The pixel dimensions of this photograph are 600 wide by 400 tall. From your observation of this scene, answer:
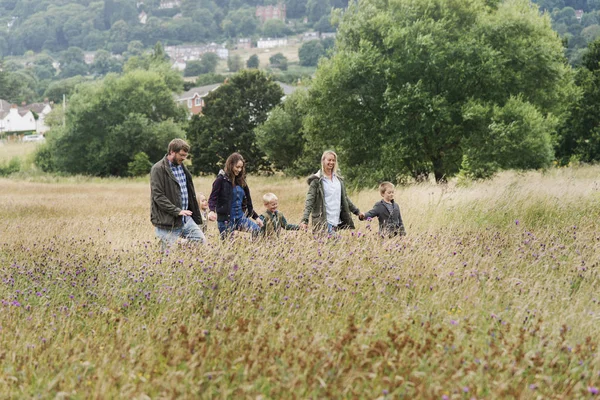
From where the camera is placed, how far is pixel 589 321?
16.3 feet

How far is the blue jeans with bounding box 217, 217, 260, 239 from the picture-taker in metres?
8.87

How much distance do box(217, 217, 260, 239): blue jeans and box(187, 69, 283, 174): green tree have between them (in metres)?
43.7

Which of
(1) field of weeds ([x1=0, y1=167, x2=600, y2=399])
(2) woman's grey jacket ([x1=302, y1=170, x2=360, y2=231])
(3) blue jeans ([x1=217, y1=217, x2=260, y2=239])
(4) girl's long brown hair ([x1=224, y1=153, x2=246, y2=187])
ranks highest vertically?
(4) girl's long brown hair ([x1=224, y1=153, x2=246, y2=187])

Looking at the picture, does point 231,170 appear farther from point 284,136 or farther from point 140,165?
point 140,165

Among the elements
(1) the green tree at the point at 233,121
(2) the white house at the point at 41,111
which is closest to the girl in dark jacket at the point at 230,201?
(1) the green tree at the point at 233,121

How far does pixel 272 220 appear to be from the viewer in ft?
29.0

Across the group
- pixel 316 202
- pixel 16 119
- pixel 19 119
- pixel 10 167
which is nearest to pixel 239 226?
pixel 316 202

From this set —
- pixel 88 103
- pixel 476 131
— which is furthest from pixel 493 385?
pixel 88 103

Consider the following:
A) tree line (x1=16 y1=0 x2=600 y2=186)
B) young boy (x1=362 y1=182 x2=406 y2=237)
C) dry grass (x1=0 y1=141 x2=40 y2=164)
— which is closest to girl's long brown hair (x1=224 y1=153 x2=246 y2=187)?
young boy (x1=362 y1=182 x2=406 y2=237)

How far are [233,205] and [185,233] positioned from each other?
0.74m

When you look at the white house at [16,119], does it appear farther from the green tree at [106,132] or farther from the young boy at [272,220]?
the young boy at [272,220]

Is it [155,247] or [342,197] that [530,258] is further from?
[155,247]

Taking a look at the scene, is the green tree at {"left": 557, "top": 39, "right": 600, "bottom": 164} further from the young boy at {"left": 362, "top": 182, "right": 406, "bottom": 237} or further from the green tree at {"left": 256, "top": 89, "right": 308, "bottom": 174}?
the young boy at {"left": 362, "top": 182, "right": 406, "bottom": 237}

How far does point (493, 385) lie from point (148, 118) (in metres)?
65.1
